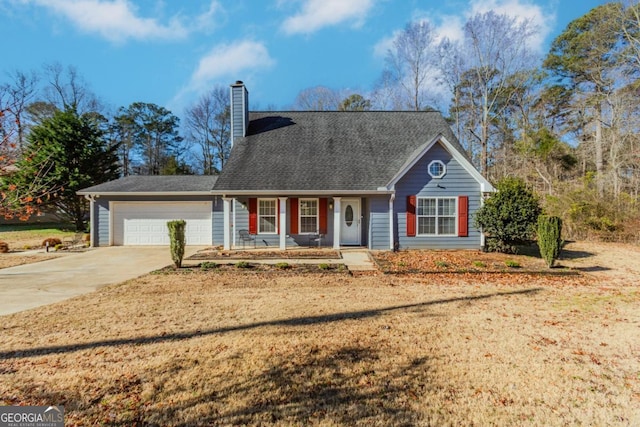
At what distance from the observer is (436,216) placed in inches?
492

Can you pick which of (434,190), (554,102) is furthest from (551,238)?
(554,102)

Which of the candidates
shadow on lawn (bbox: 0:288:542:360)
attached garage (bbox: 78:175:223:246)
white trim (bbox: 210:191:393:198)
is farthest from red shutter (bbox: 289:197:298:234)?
shadow on lawn (bbox: 0:288:542:360)

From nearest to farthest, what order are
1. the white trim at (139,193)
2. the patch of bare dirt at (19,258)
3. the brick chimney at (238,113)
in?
the patch of bare dirt at (19,258)
the white trim at (139,193)
the brick chimney at (238,113)

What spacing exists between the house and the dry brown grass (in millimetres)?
6100

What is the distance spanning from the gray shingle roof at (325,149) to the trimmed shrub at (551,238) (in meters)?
5.34

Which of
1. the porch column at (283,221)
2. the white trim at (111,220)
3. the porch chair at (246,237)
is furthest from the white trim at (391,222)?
the white trim at (111,220)

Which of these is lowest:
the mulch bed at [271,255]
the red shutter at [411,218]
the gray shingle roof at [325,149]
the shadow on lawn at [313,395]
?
the shadow on lawn at [313,395]

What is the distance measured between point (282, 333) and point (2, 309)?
5.25m

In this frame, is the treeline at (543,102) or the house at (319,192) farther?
the treeline at (543,102)

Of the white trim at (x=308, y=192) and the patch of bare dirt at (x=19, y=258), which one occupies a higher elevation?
the white trim at (x=308, y=192)

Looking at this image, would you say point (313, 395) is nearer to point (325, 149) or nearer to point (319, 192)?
point (319, 192)

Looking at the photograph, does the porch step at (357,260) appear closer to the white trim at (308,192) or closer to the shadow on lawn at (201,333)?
the white trim at (308,192)

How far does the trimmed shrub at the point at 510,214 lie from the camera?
10.6m

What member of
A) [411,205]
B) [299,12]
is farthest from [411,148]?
[299,12]
